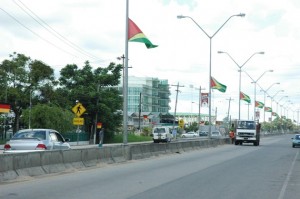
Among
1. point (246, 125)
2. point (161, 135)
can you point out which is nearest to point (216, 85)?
point (246, 125)

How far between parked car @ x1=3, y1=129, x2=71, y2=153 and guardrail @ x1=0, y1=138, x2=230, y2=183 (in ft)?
3.32

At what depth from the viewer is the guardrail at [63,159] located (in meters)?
15.1

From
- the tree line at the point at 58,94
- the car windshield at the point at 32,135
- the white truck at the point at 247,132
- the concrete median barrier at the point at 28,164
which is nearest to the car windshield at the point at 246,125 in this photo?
the white truck at the point at 247,132

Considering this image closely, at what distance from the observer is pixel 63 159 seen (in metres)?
18.5

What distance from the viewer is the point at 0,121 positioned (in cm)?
5969

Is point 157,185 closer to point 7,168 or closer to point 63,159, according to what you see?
point 7,168

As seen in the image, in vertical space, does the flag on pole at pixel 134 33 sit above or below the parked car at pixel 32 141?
above

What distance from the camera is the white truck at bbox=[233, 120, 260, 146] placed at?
174 ft

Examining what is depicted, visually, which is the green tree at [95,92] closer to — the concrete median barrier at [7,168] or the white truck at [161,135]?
the white truck at [161,135]

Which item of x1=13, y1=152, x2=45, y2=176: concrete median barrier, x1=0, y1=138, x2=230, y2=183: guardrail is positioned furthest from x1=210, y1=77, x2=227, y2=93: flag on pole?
x1=13, y1=152, x2=45, y2=176: concrete median barrier

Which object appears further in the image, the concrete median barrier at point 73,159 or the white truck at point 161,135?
the white truck at point 161,135

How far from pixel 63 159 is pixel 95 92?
1912 inches

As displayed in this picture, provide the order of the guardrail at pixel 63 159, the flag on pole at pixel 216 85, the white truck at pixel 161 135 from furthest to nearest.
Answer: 1. the white truck at pixel 161 135
2. the flag on pole at pixel 216 85
3. the guardrail at pixel 63 159

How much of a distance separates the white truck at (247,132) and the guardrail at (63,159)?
2501 centimetres
